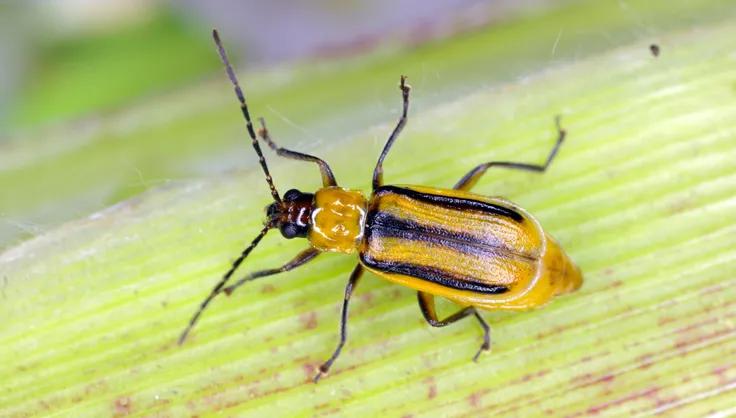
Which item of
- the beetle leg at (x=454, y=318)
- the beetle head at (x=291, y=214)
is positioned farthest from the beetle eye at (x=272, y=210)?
the beetle leg at (x=454, y=318)

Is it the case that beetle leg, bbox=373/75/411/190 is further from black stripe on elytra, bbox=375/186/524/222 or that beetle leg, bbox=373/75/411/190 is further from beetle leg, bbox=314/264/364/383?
beetle leg, bbox=314/264/364/383

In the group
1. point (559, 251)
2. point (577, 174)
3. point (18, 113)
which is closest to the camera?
point (559, 251)

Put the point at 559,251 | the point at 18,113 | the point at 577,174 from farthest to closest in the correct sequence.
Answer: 1. the point at 18,113
2. the point at 577,174
3. the point at 559,251

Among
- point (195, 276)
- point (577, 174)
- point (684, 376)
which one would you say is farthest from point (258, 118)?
point (684, 376)

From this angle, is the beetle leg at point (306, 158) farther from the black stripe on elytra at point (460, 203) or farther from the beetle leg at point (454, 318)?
the beetle leg at point (454, 318)

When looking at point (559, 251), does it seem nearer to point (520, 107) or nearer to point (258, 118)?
point (520, 107)

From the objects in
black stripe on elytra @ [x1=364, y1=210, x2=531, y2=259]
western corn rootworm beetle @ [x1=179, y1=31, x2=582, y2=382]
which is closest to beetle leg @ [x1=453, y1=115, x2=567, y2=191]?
western corn rootworm beetle @ [x1=179, y1=31, x2=582, y2=382]

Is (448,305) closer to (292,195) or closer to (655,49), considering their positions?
(292,195)

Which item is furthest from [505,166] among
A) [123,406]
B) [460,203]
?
[123,406]
